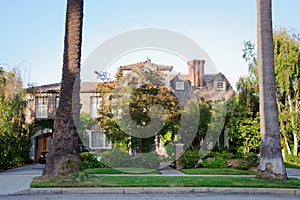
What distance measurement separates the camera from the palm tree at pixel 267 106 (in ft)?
38.8

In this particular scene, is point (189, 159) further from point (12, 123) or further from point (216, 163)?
point (12, 123)

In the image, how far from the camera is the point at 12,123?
1767 centimetres

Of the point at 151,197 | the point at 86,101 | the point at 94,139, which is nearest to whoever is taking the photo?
the point at 151,197

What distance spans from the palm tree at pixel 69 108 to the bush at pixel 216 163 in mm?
7985

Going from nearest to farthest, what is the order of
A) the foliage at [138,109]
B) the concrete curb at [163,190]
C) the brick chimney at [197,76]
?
the concrete curb at [163,190] < the foliage at [138,109] < the brick chimney at [197,76]

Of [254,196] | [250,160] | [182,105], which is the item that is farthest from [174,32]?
[254,196]

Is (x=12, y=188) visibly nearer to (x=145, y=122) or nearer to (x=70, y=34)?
(x=70, y=34)

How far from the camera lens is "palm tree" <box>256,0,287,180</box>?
38.8 ft

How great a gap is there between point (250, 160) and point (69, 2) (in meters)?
11.6

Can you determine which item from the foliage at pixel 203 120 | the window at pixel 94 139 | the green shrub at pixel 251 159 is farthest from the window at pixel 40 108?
the green shrub at pixel 251 159

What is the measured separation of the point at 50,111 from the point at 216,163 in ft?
49.7

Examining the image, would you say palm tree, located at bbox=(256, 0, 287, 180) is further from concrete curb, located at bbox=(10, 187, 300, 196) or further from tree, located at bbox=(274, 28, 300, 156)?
tree, located at bbox=(274, 28, 300, 156)

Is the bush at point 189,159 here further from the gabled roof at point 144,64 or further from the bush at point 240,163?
the gabled roof at point 144,64

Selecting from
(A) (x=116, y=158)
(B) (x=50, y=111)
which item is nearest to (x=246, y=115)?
(A) (x=116, y=158)
